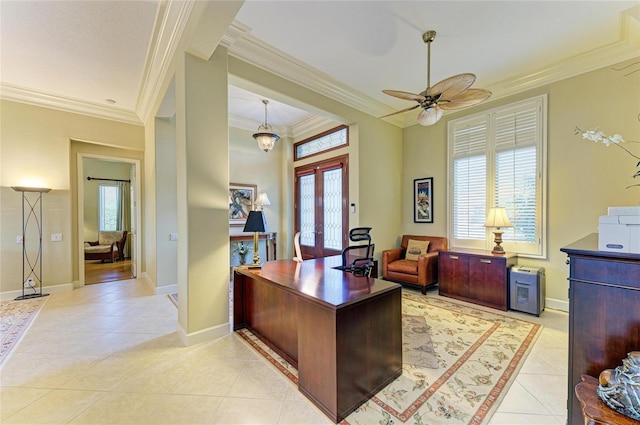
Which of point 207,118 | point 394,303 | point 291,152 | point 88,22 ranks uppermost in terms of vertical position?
point 88,22

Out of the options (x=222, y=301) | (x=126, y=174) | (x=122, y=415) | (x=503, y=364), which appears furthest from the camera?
(x=126, y=174)

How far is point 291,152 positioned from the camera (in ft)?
21.0

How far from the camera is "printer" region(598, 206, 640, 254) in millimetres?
1184

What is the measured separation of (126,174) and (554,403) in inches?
413

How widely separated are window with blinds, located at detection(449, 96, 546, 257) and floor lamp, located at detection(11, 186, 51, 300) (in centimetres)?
677

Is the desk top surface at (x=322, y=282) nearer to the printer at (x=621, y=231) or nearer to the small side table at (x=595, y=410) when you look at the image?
the small side table at (x=595, y=410)

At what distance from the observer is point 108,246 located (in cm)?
715

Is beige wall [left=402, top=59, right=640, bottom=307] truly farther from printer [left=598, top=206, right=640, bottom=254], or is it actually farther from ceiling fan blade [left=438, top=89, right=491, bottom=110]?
printer [left=598, top=206, right=640, bottom=254]

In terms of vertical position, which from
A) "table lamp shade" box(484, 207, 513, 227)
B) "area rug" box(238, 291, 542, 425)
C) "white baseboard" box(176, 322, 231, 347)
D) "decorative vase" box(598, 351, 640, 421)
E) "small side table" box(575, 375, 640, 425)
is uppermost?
"table lamp shade" box(484, 207, 513, 227)

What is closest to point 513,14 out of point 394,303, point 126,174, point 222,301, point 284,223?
point 394,303

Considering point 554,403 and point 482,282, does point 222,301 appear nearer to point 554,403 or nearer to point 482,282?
point 554,403

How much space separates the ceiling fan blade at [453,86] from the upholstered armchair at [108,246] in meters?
8.46

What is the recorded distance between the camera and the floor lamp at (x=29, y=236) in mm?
4086

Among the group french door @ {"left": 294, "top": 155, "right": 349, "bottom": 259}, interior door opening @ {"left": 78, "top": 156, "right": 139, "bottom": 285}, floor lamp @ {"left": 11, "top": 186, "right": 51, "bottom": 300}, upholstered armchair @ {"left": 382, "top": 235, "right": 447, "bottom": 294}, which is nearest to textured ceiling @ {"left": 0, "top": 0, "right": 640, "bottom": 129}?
floor lamp @ {"left": 11, "top": 186, "right": 51, "bottom": 300}
